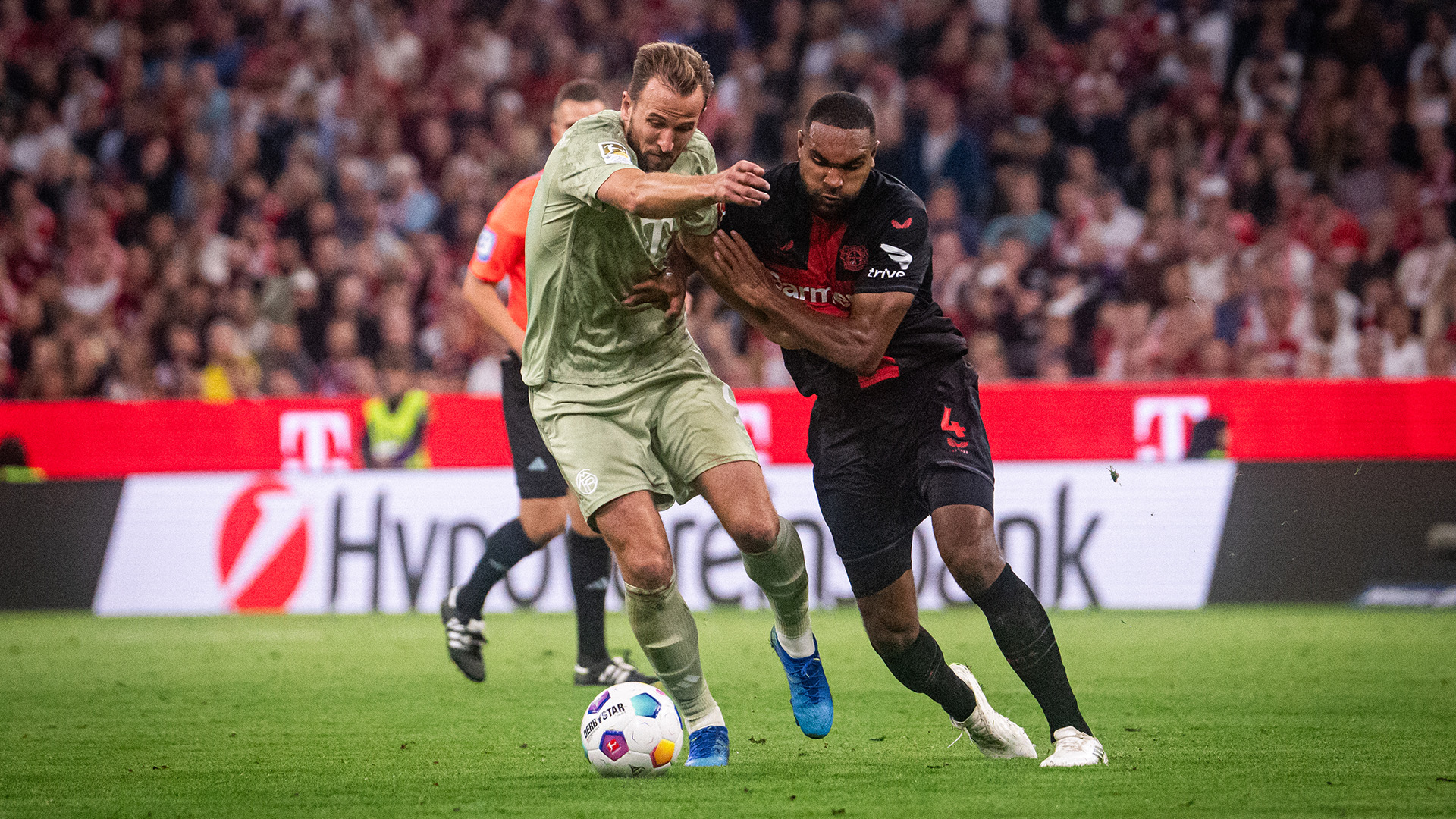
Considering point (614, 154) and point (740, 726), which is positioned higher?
point (614, 154)

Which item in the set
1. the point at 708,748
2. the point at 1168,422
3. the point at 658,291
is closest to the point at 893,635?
the point at 708,748

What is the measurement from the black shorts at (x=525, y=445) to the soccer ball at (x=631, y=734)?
7.37 ft

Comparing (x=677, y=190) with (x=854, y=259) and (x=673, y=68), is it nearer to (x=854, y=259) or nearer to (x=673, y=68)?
(x=673, y=68)

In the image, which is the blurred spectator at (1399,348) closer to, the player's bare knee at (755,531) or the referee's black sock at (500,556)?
the referee's black sock at (500,556)

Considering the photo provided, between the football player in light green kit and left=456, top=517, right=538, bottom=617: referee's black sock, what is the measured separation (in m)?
2.10

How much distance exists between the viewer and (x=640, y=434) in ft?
15.8

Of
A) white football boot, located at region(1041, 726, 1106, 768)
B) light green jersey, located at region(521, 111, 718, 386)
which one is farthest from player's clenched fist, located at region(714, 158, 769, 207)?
white football boot, located at region(1041, 726, 1106, 768)

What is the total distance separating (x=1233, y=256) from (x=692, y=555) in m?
5.12

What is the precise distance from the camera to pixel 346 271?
12969mm

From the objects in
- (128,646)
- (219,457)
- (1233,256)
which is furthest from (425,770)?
(1233,256)

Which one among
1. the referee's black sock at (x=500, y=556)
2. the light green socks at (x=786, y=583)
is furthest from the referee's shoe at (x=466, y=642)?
the light green socks at (x=786, y=583)

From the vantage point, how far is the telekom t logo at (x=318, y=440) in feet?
34.0

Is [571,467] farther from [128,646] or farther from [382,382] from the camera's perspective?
[382,382]

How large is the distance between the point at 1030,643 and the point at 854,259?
4.27ft
